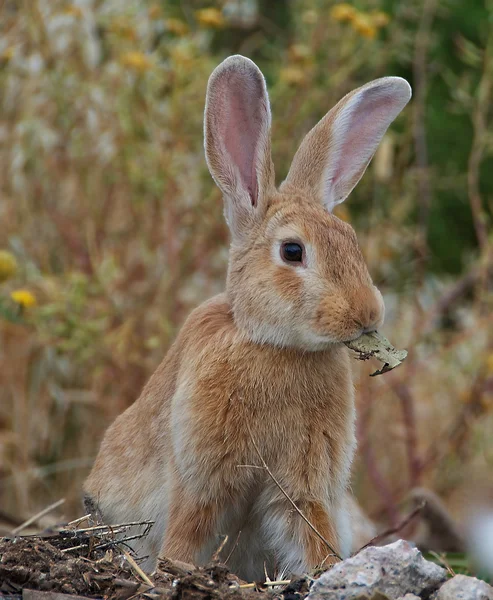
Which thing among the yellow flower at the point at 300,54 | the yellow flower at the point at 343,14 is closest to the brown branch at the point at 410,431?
the yellow flower at the point at 300,54

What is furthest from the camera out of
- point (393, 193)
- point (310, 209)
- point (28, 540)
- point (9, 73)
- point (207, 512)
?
point (393, 193)

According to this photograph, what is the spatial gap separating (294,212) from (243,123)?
0.46 m

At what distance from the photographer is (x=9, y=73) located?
18.7ft

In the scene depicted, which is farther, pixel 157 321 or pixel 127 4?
pixel 127 4

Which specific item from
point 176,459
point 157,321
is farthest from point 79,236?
point 176,459

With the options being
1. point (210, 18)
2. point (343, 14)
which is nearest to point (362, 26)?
point (343, 14)

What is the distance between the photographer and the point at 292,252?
3463mm

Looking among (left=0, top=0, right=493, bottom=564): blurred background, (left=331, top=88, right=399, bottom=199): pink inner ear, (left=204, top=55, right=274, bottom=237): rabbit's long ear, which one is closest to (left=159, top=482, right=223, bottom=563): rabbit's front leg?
(left=204, top=55, right=274, bottom=237): rabbit's long ear

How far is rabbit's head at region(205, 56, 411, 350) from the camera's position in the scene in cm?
329

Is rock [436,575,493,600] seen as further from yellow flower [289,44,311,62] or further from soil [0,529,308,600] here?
yellow flower [289,44,311,62]

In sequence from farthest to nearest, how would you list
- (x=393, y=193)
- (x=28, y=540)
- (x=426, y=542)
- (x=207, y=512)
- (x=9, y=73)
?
(x=393, y=193) → (x=9, y=73) → (x=426, y=542) → (x=207, y=512) → (x=28, y=540)

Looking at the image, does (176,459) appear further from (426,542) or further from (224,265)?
(224,265)

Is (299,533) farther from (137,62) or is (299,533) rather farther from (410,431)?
(137,62)

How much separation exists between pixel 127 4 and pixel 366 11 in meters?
1.60
